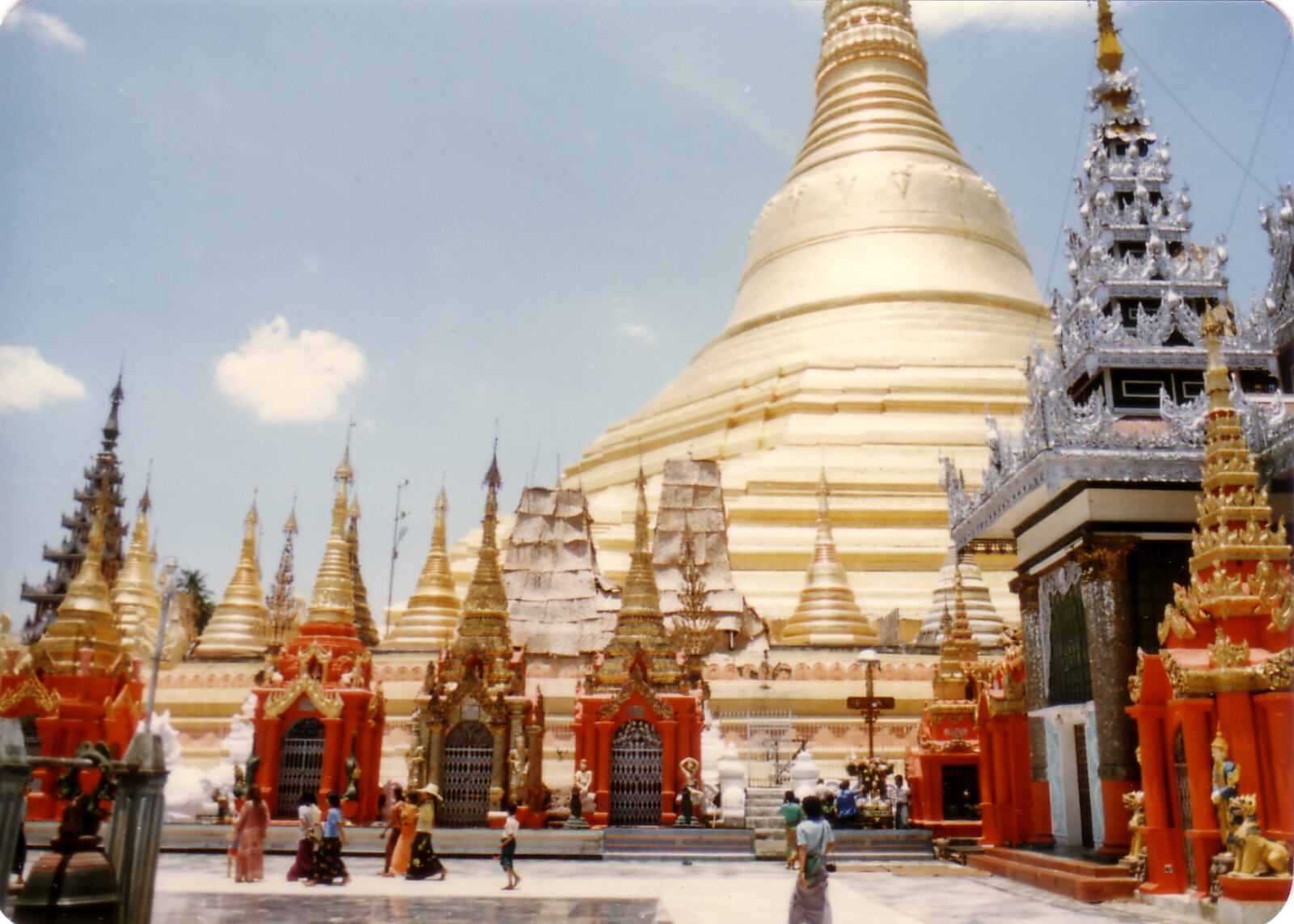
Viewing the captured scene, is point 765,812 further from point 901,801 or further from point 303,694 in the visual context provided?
point 303,694

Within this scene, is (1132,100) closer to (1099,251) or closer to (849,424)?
(1099,251)

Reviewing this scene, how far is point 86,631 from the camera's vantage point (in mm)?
15695

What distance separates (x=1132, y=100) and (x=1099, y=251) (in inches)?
84.3

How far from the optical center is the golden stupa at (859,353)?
24.4 metres

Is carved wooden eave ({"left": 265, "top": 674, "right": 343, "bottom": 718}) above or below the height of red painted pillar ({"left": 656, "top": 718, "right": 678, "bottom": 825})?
above

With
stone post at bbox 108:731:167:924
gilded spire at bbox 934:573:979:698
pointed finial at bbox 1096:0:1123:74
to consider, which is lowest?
stone post at bbox 108:731:167:924

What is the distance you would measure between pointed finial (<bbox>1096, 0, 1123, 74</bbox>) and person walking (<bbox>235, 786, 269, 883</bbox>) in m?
10.7

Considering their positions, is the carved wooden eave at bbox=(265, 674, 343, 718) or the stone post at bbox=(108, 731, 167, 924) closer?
the stone post at bbox=(108, 731, 167, 924)

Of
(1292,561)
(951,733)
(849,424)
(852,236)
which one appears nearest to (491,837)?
(951,733)

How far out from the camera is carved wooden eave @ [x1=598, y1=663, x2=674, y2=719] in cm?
1544

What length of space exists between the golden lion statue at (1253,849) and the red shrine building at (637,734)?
8161 mm

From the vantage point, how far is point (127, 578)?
2636 centimetres

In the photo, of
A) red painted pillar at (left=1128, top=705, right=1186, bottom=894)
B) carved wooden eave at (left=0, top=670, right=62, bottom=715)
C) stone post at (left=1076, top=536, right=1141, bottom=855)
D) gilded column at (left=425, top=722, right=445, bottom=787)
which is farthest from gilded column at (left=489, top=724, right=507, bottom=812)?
red painted pillar at (left=1128, top=705, right=1186, bottom=894)

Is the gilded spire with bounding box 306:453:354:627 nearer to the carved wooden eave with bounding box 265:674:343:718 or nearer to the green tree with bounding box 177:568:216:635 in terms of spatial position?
the carved wooden eave with bounding box 265:674:343:718
